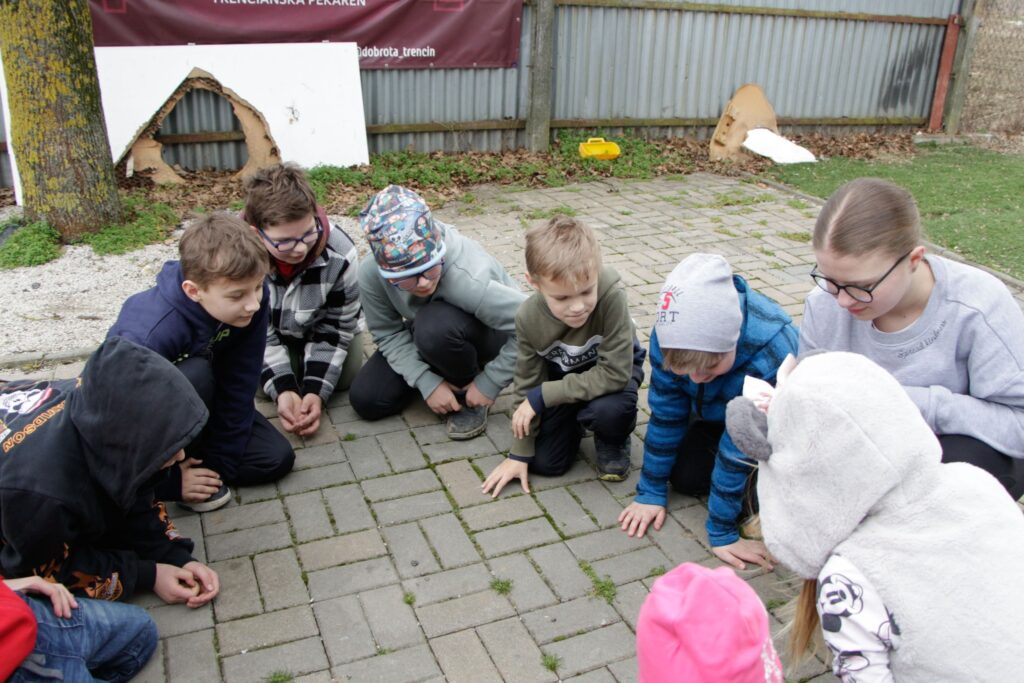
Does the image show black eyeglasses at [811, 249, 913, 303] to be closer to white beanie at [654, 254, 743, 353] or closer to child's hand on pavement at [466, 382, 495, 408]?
white beanie at [654, 254, 743, 353]

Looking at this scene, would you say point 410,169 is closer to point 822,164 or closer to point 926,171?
point 822,164

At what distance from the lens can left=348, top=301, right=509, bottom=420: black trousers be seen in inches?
140

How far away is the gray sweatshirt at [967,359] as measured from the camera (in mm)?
2465

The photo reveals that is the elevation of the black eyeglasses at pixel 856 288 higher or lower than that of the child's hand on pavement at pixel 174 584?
higher

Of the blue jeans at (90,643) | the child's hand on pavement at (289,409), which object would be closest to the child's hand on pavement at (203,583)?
the blue jeans at (90,643)

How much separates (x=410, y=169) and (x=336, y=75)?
0.98 m

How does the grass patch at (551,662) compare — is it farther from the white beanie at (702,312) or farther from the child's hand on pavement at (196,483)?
the child's hand on pavement at (196,483)

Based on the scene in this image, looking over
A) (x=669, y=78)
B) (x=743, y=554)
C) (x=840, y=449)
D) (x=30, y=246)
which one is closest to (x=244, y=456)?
(x=743, y=554)

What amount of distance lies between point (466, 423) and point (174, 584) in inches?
53.2

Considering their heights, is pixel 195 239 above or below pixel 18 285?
above

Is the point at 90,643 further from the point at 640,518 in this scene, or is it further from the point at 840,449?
the point at 840,449

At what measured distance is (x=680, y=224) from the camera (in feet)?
21.8

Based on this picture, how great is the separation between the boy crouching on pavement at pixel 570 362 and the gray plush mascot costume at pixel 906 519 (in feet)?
4.38

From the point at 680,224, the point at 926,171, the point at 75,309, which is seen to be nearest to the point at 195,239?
the point at 75,309
